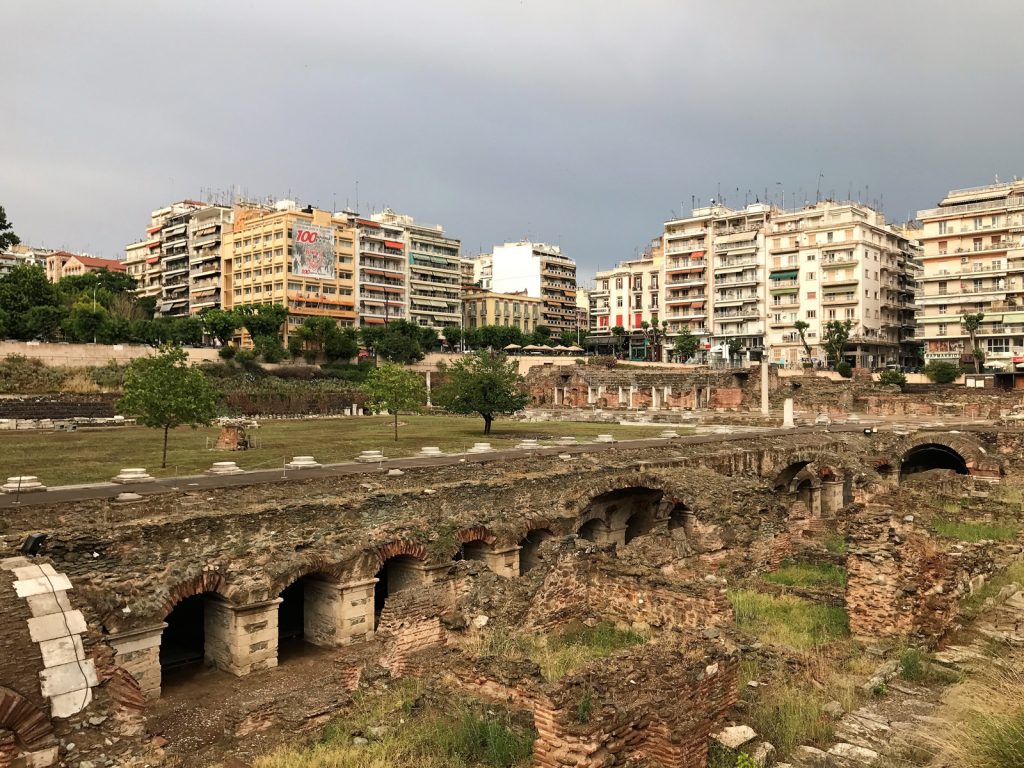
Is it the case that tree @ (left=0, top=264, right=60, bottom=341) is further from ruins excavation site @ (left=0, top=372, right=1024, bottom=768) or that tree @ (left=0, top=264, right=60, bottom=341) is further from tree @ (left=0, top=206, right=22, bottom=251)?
ruins excavation site @ (left=0, top=372, right=1024, bottom=768)

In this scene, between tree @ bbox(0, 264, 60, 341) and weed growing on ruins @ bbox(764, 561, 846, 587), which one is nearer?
weed growing on ruins @ bbox(764, 561, 846, 587)

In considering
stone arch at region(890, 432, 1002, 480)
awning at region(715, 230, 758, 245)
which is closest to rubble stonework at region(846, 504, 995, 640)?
stone arch at region(890, 432, 1002, 480)

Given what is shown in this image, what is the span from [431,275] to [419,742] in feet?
350

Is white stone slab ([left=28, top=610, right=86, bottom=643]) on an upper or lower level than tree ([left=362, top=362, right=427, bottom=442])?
lower

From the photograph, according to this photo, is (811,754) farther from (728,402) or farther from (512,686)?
(728,402)

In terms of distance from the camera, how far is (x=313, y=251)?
9556 centimetres

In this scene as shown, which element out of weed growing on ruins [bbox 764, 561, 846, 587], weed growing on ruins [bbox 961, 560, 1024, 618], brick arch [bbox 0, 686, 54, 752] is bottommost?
weed growing on ruins [bbox 764, 561, 846, 587]

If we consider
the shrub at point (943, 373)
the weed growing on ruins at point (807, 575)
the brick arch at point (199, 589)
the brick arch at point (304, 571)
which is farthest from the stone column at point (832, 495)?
the shrub at point (943, 373)

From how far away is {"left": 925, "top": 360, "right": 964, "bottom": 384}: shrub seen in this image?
216ft

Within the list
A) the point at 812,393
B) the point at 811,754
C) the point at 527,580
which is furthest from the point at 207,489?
the point at 812,393

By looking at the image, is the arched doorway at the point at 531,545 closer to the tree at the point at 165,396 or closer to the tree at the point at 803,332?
the tree at the point at 165,396

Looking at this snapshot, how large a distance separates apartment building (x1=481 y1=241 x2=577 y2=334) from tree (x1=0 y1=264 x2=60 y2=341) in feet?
247

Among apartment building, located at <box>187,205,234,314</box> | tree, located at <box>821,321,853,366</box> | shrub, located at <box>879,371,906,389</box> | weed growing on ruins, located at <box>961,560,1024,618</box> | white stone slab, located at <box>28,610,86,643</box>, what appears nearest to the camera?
white stone slab, located at <box>28,610,86,643</box>

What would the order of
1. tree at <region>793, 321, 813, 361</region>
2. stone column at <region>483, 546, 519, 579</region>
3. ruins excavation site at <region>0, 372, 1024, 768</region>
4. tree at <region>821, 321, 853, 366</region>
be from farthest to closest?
tree at <region>793, 321, 813, 361</region>, tree at <region>821, 321, 853, 366</region>, stone column at <region>483, 546, 519, 579</region>, ruins excavation site at <region>0, 372, 1024, 768</region>
